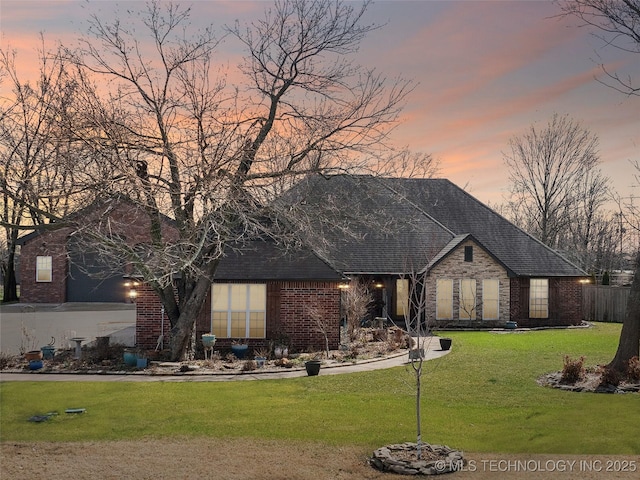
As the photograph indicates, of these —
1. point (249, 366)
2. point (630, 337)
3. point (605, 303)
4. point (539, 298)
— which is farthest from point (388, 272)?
point (630, 337)

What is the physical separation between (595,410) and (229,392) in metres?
8.07

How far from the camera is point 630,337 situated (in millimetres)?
16844

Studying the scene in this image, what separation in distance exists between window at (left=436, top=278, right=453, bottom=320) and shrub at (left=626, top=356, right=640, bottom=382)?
1400 cm

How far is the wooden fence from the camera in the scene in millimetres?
33875

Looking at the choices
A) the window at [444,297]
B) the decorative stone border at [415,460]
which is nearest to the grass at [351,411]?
the decorative stone border at [415,460]

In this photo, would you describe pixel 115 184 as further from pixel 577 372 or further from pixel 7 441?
pixel 577 372

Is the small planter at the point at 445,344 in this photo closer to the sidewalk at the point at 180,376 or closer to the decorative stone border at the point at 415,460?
the sidewalk at the point at 180,376

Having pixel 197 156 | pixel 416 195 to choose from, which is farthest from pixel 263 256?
pixel 416 195

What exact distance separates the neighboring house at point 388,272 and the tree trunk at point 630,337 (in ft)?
21.1

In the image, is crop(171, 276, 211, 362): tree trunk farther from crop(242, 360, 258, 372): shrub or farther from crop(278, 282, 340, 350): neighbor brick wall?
crop(278, 282, 340, 350): neighbor brick wall

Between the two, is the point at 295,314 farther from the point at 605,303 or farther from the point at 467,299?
the point at 605,303

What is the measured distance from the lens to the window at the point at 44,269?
→ 41.1 meters

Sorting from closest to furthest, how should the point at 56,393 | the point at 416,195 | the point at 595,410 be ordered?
1. the point at 595,410
2. the point at 56,393
3. the point at 416,195

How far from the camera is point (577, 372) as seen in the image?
1571 cm
